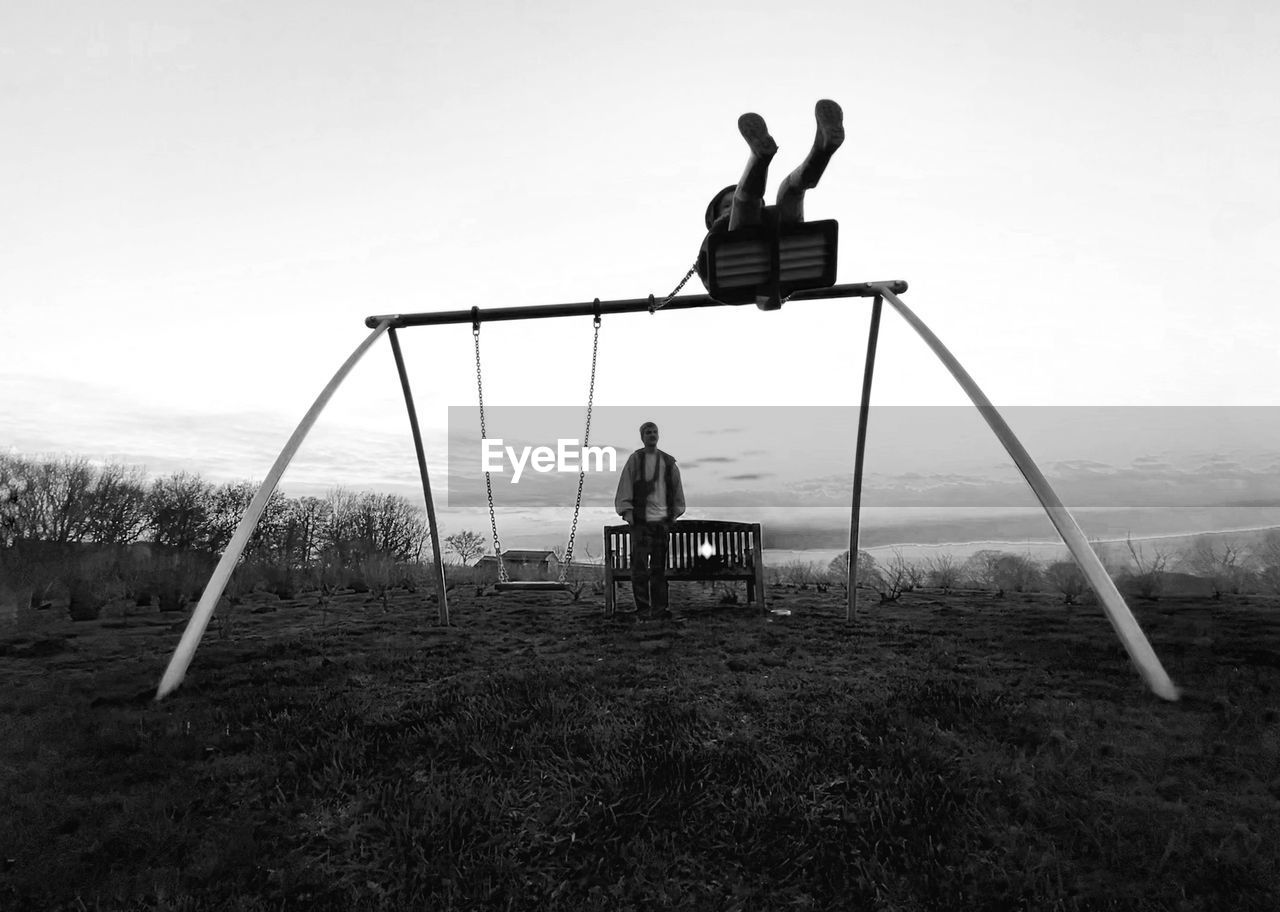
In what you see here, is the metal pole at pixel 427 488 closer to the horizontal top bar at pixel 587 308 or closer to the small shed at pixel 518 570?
the horizontal top bar at pixel 587 308

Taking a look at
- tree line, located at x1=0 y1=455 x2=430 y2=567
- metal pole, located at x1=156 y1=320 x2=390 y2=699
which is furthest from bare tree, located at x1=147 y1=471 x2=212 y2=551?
metal pole, located at x1=156 y1=320 x2=390 y2=699

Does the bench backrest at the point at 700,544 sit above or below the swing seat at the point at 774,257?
below

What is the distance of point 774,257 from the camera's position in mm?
4125

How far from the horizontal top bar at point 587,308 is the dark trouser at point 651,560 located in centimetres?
288

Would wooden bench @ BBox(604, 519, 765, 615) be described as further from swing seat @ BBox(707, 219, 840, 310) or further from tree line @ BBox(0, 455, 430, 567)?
tree line @ BBox(0, 455, 430, 567)

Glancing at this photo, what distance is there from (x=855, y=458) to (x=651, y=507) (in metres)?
2.49

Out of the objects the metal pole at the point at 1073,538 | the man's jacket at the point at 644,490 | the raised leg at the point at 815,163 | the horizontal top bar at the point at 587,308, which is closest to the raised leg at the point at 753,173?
the raised leg at the point at 815,163

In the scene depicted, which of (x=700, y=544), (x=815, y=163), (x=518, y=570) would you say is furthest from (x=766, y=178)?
(x=518, y=570)

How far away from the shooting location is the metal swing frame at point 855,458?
13.5 feet

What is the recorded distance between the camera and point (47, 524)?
3691 centimetres

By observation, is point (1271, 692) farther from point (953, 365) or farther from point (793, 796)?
point (793, 796)

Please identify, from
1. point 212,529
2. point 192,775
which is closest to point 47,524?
point 212,529

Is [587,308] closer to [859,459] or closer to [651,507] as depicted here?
[651,507]

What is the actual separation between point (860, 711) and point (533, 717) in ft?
6.29
